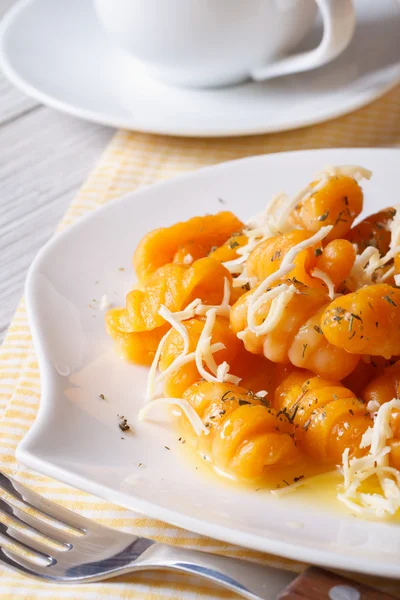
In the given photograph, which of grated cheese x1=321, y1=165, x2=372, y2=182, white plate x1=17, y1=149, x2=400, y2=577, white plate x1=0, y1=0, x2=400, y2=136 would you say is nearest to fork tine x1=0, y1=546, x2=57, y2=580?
white plate x1=17, y1=149, x2=400, y2=577

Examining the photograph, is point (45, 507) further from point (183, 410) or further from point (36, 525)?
point (183, 410)

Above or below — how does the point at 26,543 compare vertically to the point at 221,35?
below

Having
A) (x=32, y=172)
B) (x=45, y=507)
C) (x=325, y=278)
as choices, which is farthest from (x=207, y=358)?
(x=32, y=172)

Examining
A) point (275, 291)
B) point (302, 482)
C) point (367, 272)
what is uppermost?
point (275, 291)

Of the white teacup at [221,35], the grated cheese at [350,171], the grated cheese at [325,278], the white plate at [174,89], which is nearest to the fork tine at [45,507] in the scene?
the grated cheese at [325,278]

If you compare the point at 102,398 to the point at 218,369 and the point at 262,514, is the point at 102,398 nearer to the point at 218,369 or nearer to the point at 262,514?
the point at 218,369

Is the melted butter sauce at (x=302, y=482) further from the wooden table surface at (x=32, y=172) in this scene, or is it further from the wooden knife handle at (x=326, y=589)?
the wooden table surface at (x=32, y=172)

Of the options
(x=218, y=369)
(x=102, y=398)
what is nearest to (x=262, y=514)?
(x=218, y=369)
